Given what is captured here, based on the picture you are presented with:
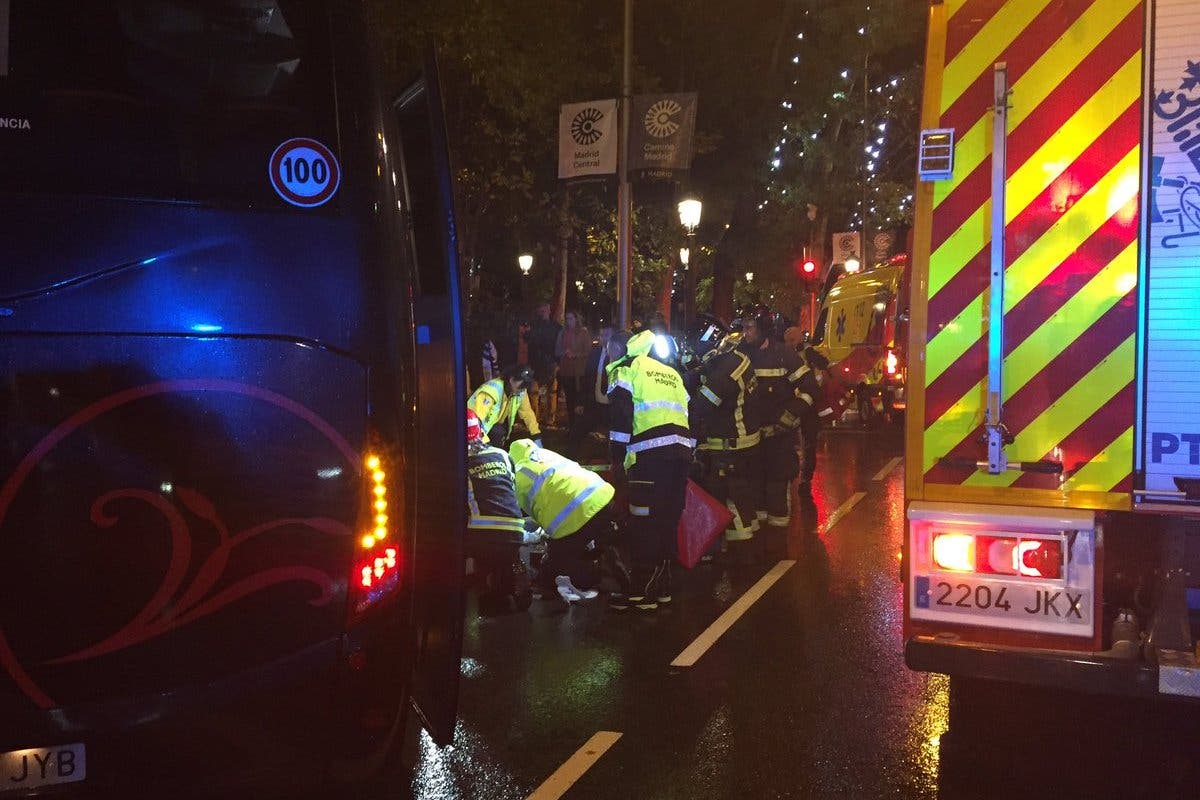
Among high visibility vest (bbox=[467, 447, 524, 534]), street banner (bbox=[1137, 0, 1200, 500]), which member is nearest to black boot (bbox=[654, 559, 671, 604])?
high visibility vest (bbox=[467, 447, 524, 534])

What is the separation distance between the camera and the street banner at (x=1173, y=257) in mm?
3768

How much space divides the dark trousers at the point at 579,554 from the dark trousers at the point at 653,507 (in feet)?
0.72

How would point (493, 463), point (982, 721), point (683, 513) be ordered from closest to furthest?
point (982, 721) < point (493, 463) < point (683, 513)

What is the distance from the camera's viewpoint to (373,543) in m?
3.37

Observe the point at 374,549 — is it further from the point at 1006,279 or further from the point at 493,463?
the point at 493,463

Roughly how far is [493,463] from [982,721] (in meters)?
3.10

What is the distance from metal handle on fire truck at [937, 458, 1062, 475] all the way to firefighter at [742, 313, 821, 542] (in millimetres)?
5087

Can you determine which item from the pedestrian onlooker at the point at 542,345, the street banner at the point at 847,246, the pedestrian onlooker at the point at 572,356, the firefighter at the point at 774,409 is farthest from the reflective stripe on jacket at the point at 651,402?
the street banner at the point at 847,246

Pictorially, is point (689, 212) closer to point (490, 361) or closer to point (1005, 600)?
point (490, 361)

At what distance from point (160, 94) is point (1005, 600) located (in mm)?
3179

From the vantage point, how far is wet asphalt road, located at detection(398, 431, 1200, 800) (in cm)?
444

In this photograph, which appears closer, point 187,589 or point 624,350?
point 187,589

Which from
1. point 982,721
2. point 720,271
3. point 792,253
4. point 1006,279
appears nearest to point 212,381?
point 1006,279

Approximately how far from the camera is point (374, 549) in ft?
11.1
